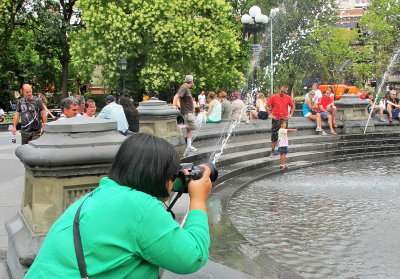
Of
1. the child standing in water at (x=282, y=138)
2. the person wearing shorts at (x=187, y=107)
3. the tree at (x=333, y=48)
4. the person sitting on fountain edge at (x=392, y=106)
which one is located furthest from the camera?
the tree at (x=333, y=48)

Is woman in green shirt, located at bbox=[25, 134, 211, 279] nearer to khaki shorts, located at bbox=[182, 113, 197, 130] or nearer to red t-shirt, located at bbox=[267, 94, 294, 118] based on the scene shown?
khaki shorts, located at bbox=[182, 113, 197, 130]

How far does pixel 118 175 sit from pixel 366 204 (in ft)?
21.5

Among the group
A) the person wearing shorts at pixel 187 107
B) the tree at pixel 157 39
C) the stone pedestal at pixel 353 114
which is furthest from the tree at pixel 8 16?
the person wearing shorts at pixel 187 107

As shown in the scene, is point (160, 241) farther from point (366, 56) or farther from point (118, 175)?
point (366, 56)

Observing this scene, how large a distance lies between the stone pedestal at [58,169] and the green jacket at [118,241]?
1.90 metres

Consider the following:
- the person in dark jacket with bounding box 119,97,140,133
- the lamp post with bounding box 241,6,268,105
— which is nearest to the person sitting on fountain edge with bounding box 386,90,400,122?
the lamp post with bounding box 241,6,268,105

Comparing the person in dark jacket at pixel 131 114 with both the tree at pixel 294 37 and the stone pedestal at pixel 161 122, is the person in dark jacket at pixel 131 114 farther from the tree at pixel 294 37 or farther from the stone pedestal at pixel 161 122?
the tree at pixel 294 37

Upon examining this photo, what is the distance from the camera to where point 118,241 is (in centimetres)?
168

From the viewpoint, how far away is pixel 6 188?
7.76m

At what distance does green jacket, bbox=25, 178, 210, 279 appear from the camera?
1668 mm

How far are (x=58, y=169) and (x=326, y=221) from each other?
4077mm

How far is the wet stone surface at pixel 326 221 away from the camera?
4957 millimetres

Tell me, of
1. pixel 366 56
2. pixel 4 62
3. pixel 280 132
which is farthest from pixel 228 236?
pixel 366 56

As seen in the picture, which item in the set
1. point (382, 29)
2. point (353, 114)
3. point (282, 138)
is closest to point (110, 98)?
point (282, 138)
